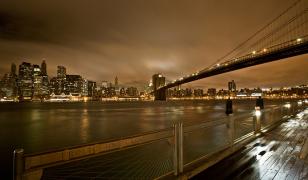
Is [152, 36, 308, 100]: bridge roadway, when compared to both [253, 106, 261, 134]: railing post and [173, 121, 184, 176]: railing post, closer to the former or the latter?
[253, 106, 261, 134]: railing post

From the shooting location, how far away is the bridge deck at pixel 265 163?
4.77 meters

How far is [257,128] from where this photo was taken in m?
9.81

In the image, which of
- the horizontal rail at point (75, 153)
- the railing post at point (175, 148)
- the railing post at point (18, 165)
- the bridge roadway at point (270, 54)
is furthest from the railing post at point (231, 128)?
the bridge roadway at point (270, 54)

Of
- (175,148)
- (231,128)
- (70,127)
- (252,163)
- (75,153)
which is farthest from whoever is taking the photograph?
(70,127)

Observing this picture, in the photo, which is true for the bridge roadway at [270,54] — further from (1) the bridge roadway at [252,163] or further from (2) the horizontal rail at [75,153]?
(2) the horizontal rail at [75,153]

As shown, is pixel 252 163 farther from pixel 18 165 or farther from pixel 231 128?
pixel 18 165

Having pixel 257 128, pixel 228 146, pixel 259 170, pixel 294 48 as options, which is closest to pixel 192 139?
pixel 257 128

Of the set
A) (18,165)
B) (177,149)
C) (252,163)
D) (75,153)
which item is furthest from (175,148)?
(18,165)

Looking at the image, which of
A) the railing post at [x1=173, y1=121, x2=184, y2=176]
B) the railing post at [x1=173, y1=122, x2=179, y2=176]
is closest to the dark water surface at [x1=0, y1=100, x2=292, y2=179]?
the railing post at [x1=173, y1=121, x2=184, y2=176]

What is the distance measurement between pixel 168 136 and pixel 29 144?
1596 cm

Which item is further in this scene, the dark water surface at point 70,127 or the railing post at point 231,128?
the dark water surface at point 70,127

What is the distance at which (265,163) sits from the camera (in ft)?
18.3

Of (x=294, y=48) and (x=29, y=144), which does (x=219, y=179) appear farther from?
(x=294, y=48)

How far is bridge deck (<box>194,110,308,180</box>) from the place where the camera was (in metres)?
4.77
